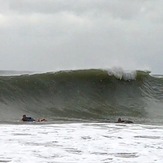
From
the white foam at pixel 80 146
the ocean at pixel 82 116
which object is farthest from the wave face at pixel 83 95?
the white foam at pixel 80 146

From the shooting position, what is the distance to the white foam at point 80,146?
253 inches

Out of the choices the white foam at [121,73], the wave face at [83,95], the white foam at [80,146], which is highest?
the white foam at [121,73]

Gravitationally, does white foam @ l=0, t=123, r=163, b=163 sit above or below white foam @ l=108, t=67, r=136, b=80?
below

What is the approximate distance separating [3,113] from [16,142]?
9768mm

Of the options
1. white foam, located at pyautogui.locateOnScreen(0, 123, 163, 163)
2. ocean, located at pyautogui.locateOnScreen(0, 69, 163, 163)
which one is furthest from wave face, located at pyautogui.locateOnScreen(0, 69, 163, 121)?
white foam, located at pyautogui.locateOnScreen(0, 123, 163, 163)

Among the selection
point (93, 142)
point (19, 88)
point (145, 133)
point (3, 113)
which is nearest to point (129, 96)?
point (19, 88)

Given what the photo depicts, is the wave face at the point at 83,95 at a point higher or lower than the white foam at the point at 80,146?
higher

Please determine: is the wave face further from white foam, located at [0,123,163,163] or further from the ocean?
white foam, located at [0,123,163,163]

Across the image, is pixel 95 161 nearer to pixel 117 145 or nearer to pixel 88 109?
pixel 117 145

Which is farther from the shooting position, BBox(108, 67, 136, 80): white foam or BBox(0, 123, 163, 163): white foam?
BBox(108, 67, 136, 80): white foam

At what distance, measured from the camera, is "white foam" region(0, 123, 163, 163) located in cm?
644

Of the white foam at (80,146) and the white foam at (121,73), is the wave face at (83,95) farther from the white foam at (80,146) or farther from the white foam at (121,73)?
the white foam at (80,146)

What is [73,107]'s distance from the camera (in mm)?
19844

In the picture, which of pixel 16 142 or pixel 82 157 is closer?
pixel 82 157
